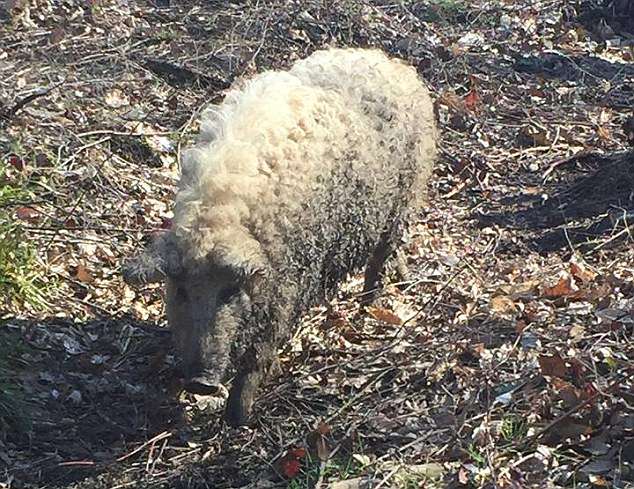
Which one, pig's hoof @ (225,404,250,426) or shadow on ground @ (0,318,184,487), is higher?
pig's hoof @ (225,404,250,426)

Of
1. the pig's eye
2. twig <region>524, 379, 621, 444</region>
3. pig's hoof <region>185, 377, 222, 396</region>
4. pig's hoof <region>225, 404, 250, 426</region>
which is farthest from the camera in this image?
pig's hoof <region>225, 404, 250, 426</region>

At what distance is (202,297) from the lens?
199 inches

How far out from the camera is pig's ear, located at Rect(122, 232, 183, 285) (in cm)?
504

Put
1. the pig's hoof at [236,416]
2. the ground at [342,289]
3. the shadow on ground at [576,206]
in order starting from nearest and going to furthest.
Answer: the ground at [342,289]
the pig's hoof at [236,416]
the shadow on ground at [576,206]

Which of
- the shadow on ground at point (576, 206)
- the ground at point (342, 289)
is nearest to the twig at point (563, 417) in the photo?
the ground at point (342, 289)

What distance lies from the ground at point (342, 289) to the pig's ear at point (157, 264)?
81cm

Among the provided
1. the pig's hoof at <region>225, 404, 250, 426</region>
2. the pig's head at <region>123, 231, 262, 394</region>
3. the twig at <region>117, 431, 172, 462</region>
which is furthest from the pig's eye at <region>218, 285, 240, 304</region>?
the twig at <region>117, 431, 172, 462</region>

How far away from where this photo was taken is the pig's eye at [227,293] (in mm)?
5070

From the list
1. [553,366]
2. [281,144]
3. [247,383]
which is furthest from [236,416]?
[553,366]

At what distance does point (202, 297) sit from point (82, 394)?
40.8 inches

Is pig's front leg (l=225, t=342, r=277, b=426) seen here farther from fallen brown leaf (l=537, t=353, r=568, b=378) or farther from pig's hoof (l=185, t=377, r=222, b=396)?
fallen brown leaf (l=537, t=353, r=568, b=378)

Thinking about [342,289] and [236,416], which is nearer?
[236,416]

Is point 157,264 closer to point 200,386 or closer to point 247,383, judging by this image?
point 200,386

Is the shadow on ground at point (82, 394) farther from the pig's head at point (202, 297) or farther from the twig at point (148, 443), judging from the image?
the pig's head at point (202, 297)
